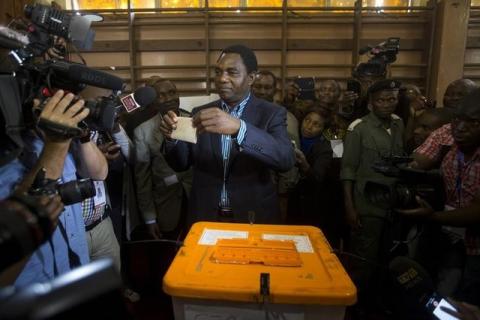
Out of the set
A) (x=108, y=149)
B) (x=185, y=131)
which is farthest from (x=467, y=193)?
(x=108, y=149)

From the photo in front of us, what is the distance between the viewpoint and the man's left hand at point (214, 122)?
1.16 meters

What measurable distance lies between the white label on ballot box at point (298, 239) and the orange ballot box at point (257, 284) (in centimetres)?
2

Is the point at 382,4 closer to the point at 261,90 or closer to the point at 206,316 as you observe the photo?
the point at 261,90

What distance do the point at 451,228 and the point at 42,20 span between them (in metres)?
1.63

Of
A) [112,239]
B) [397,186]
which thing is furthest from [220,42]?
[397,186]

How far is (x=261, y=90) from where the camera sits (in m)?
2.76

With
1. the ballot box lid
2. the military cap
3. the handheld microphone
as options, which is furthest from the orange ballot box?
the military cap

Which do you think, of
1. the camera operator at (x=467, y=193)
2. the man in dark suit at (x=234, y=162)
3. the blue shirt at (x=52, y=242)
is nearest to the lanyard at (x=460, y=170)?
the camera operator at (x=467, y=193)

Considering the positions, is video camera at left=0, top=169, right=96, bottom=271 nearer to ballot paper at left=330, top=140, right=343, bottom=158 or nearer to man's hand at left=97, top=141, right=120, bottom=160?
man's hand at left=97, top=141, right=120, bottom=160

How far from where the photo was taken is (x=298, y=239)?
1.00 metres

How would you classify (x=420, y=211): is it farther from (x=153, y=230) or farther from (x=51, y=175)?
(x=153, y=230)

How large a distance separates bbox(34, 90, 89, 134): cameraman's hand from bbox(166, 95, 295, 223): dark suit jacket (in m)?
0.55

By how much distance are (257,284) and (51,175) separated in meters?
0.64

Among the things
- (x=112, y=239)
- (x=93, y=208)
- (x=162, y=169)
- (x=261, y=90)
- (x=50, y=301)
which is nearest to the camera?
Result: (x=50, y=301)
